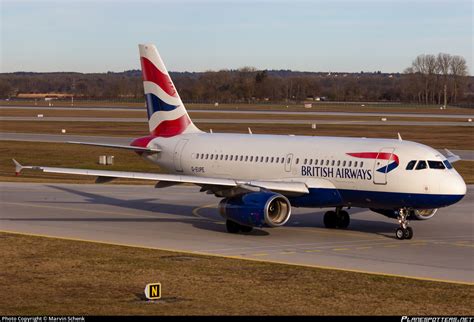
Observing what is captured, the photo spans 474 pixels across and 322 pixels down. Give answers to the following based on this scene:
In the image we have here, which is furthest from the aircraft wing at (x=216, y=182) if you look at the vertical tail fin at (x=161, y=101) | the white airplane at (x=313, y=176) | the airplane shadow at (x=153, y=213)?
the vertical tail fin at (x=161, y=101)

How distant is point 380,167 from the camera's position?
120 ft

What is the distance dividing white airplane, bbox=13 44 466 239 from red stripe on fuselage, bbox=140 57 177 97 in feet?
11.8

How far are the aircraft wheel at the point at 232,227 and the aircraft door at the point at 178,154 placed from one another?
649 cm

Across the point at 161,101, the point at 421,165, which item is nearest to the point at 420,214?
the point at 421,165

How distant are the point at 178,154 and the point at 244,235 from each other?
300 inches

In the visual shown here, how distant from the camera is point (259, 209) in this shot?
118 ft

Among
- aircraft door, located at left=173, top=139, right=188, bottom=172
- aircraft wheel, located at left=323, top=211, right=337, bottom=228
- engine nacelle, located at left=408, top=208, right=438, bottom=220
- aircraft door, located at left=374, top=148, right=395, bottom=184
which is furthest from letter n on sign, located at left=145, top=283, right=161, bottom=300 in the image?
aircraft door, located at left=173, top=139, right=188, bottom=172

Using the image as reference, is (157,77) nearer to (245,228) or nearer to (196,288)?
(245,228)

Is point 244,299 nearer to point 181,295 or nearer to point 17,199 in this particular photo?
point 181,295

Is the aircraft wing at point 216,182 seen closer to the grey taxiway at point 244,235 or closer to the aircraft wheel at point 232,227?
the aircraft wheel at point 232,227

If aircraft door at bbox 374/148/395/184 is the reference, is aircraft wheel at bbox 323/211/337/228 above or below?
below

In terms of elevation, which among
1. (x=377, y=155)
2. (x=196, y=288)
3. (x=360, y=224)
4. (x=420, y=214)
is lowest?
(x=360, y=224)

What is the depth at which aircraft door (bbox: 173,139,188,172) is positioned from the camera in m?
44.2

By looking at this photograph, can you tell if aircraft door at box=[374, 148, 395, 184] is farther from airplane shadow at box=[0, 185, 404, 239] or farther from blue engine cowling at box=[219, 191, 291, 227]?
blue engine cowling at box=[219, 191, 291, 227]
